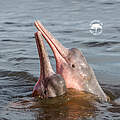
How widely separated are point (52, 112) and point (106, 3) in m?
15.4

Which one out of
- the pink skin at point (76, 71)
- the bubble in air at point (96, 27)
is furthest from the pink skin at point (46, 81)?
the bubble in air at point (96, 27)

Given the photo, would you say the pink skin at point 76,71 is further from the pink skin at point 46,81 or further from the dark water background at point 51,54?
the pink skin at point 46,81

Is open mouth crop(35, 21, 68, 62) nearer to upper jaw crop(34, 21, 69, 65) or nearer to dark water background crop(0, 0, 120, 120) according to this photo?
upper jaw crop(34, 21, 69, 65)

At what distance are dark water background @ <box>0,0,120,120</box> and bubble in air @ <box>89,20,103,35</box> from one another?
0.22 metres

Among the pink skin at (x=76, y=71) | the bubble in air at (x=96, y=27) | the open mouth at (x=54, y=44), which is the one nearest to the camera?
the open mouth at (x=54, y=44)

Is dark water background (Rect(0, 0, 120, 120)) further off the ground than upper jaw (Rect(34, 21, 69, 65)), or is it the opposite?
upper jaw (Rect(34, 21, 69, 65))

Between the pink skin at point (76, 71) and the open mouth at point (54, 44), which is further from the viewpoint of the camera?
the pink skin at point (76, 71)

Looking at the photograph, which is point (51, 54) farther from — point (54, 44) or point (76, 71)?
point (54, 44)

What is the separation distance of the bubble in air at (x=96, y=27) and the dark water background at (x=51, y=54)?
222 millimetres

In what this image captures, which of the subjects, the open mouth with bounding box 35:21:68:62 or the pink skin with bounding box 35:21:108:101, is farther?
the pink skin with bounding box 35:21:108:101

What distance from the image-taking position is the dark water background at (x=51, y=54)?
332 inches

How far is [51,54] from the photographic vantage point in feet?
45.0

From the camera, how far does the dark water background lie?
8.42m

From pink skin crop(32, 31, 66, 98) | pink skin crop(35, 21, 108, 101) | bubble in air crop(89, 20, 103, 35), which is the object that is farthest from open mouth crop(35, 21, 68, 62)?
bubble in air crop(89, 20, 103, 35)
